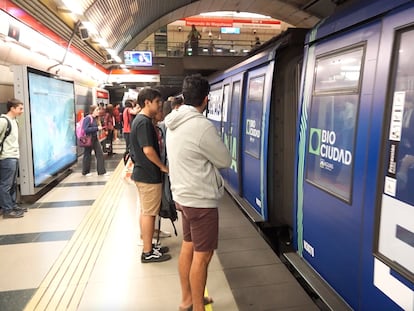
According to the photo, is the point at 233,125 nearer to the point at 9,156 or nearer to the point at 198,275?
the point at 9,156

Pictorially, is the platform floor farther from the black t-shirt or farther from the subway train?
the black t-shirt

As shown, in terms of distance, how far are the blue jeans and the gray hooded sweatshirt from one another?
3.27m

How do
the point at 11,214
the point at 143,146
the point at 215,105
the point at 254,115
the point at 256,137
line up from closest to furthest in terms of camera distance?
the point at 143,146 → the point at 256,137 → the point at 254,115 → the point at 11,214 → the point at 215,105

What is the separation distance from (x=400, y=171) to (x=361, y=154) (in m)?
0.29

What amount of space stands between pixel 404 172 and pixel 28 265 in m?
3.20

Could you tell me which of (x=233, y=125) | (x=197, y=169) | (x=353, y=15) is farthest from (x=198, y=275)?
(x=233, y=125)

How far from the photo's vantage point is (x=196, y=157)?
6.66 ft

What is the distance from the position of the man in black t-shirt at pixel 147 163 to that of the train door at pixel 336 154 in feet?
4.02

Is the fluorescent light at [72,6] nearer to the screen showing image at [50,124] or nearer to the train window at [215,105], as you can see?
the screen showing image at [50,124]

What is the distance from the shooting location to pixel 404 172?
1535 millimetres

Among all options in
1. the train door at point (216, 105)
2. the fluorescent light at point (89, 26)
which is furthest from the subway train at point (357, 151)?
the fluorescent light at point (89, 26)

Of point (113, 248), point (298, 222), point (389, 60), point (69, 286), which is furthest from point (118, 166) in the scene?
point (389, 60)

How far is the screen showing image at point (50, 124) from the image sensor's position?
520cm

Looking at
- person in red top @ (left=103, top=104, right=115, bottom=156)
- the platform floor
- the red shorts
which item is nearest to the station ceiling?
Result: person in red top @ (left=103, top=104, right=115, bottom=156)
